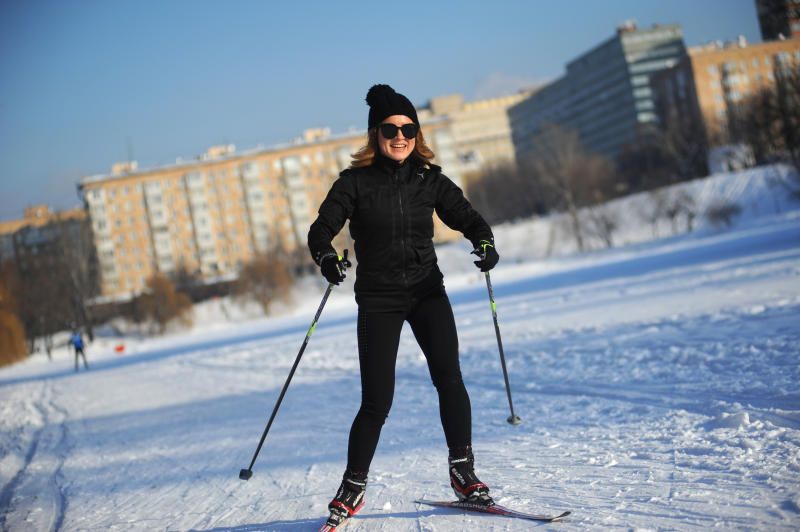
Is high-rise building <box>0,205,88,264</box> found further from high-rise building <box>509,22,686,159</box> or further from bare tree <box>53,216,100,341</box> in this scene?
high-rise building <box>509,22,686,159</box>

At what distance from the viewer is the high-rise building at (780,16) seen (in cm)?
2073

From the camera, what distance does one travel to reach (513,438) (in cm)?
501

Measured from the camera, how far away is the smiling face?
354 cm

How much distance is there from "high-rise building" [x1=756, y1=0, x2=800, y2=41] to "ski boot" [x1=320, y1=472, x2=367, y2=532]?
71.5 feet

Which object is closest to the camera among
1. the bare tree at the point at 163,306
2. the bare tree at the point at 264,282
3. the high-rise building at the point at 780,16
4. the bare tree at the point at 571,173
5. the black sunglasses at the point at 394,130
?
the black sunglasses at the point at 394,130

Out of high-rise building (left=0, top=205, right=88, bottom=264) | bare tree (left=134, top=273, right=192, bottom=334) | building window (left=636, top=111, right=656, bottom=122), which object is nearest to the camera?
bare tree (left=134, top=273, right=192, bottom=334)

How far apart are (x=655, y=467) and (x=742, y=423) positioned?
2.90ft

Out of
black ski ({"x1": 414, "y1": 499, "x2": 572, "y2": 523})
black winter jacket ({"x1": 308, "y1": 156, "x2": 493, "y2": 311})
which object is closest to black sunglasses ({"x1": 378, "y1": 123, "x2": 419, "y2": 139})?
black winter jacket ({"x1": 308, "y1": 156, "x2": 493, "y2": 311})

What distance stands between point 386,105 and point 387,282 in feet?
2.84

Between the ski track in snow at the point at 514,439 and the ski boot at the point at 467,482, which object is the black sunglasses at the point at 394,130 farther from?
the ski track in snow at the point at 514,439

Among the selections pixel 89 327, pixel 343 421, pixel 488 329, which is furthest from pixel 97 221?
pixel 343 421

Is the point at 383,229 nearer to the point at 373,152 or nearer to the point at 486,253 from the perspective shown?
the point at 373,152

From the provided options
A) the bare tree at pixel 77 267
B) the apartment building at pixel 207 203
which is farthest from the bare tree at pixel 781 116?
the apartment building at pixel 207 203

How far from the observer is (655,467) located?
12.3 feet
